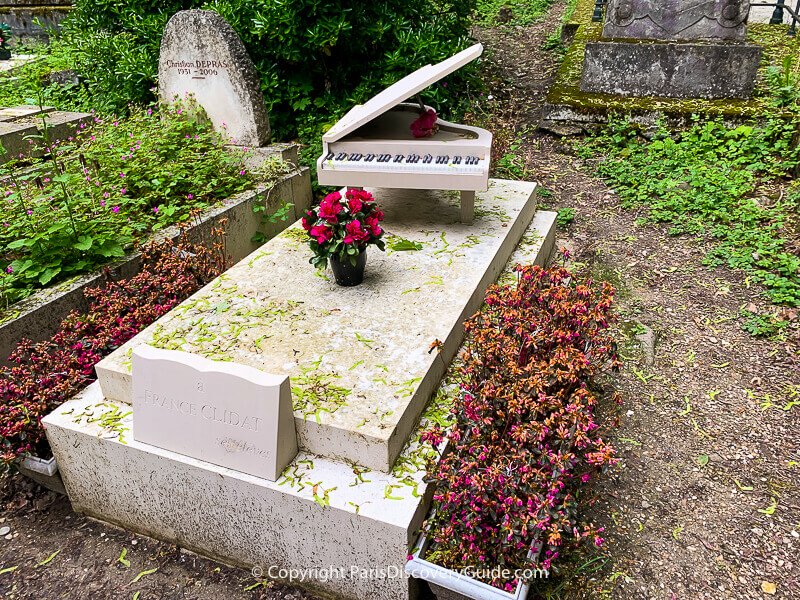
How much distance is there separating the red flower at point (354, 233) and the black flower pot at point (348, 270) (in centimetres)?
17

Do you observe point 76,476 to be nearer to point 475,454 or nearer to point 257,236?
point 475,454

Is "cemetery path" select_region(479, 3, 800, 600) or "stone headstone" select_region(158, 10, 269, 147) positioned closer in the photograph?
"cemetery path" select_region(479, 3, 800, 600)

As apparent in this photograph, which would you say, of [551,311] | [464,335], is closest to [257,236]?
[464,335]

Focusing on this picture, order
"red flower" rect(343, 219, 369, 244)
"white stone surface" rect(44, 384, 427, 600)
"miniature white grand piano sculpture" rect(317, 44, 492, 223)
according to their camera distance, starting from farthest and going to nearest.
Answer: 1. "miniature white grand piano sculpture" rect(317, 44, 492, 223)
2. "red flower" rect(343, 219, 369, 244)
3. "white stone surface" rect(44, 384, 427, 600)

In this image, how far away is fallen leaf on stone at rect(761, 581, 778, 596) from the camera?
2622 millimetres

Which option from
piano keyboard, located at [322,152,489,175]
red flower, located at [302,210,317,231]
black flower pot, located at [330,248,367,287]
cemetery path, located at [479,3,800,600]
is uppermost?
piano keyboard, located at [322,152,489,175]

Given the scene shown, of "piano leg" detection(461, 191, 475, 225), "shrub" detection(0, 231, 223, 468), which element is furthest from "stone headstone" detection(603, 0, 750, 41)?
"shrub" detection(0, 231, 223, 468)

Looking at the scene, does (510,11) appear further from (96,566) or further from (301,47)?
(96,566)

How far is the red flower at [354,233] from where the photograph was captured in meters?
3.42

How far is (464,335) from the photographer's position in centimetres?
354

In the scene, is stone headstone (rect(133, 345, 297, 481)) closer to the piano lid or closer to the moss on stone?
the piano lid

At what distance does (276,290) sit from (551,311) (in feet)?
5.33

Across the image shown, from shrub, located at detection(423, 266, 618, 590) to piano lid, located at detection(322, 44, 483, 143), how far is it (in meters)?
1.64

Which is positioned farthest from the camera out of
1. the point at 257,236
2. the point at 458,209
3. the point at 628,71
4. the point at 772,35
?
the point at 772,35
